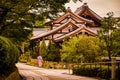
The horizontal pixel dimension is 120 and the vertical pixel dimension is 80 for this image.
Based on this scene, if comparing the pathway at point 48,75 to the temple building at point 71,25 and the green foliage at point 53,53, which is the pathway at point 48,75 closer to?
the green foliage at point 53,53

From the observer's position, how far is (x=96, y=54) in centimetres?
3309

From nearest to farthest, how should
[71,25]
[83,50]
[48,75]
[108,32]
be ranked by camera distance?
1. [108,32]
2. [48,75]
3. [83,50]
4. [71,25]

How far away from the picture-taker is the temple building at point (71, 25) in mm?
47344

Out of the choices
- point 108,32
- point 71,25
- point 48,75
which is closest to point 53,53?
point 71,25

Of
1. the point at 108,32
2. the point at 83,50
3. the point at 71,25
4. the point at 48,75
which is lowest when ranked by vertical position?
the point at 48,75

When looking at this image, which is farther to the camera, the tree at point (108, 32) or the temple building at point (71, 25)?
the temple building at point (71, 25)

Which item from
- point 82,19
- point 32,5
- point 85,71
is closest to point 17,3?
point 32,5

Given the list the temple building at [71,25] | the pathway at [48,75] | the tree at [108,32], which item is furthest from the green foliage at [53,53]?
the tree at [108,32]

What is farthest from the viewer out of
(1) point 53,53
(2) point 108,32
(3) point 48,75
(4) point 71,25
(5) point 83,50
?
(4) point 71,25

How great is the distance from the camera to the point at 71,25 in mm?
50750

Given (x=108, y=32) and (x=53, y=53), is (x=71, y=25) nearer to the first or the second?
(x=53, y=53)

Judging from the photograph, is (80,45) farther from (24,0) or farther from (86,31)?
(24,0)

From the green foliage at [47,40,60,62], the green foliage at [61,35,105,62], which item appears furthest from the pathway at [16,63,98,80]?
the green foliage at [47,40,60,62]

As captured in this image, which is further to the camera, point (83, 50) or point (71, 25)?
point (71, 25)
